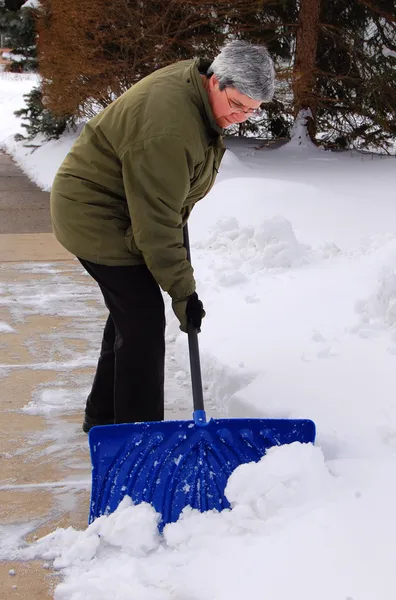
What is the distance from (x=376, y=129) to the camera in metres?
11.9

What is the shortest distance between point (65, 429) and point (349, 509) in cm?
145

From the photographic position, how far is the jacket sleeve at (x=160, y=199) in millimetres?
2381

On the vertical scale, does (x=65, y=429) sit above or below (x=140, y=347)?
below

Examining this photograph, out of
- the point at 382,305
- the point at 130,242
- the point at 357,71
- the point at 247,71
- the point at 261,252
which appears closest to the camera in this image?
the point at 247,71

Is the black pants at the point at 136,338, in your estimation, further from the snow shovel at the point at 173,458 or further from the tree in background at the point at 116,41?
the tree in background at the point at 116,41

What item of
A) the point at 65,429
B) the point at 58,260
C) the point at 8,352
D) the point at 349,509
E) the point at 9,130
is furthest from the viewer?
the point at 9,130

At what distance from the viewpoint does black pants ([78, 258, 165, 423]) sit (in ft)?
8.86

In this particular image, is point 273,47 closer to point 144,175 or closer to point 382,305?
point 382,305

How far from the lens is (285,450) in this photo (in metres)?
2.46

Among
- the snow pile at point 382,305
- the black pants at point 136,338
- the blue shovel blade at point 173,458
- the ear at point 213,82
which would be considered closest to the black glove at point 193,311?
the black pants at point 136,338

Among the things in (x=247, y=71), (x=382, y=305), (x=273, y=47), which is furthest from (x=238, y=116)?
(x=273, y=47)

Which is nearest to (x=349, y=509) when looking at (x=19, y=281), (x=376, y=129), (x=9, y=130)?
(x=19, y=281)

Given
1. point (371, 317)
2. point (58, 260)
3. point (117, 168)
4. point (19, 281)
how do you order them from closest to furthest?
point (117, 168) → point (371, 317) → point (19, 281) → point (58, 260)

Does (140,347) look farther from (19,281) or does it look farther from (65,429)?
(19,281)
